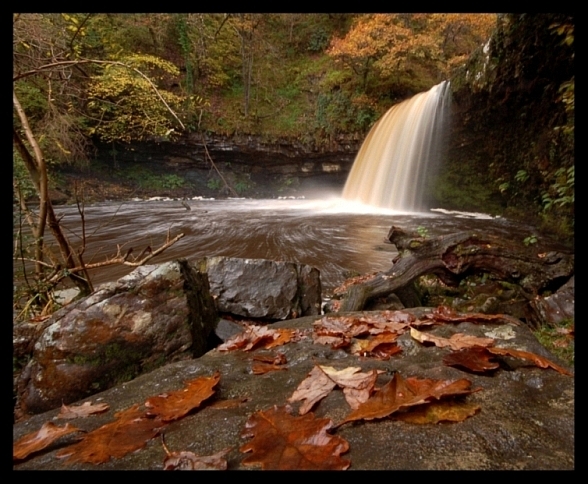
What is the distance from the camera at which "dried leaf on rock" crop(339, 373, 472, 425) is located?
0.87 meters

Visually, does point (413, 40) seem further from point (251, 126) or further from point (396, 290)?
point (396, 290)

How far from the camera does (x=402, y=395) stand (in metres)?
0.93

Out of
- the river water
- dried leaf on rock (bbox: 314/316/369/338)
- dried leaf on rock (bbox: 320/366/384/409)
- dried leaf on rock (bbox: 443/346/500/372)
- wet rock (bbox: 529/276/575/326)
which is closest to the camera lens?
dried leaf on rock (bbox: 320/366/384/409)

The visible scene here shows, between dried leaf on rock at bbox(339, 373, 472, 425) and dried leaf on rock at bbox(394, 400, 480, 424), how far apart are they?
0.07 feet

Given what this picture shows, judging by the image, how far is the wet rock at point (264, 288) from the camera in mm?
3469

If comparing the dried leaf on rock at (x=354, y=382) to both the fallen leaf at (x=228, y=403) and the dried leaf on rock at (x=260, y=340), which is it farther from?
the dried leaf on rock at (x=260, y=340)

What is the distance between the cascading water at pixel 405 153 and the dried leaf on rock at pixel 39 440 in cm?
1225

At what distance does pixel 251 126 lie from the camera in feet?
59.6

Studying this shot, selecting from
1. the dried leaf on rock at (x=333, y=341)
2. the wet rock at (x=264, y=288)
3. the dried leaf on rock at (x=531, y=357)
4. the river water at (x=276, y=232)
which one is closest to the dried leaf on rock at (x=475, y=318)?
the dried leaf on rock at (x=531, y=357)

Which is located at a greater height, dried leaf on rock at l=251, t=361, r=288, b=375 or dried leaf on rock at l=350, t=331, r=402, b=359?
dried leaf on rock at l=350, t=331, r=402, b=359

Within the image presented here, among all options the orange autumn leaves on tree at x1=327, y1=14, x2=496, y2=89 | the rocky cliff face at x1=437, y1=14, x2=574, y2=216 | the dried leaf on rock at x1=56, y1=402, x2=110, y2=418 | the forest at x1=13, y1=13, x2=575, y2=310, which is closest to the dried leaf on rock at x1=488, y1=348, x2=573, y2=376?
the dried leaf on rock at x1=56, y1=402, x2=110, y2=418

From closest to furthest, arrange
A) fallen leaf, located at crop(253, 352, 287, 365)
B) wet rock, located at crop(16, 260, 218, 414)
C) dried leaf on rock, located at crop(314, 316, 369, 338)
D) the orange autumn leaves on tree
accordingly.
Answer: fallen leaf, located at crop(253, 352, 287, 365), dried leaf on rock, located at crop(314, 316, 369, 338), wet rock, located at crop(16, 260, 218, 414), the orange autumn leaves on tree

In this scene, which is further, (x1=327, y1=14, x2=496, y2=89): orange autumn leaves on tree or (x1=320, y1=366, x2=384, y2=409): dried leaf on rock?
(x1=327, y1=14, x2=496, y2=89): orange autumn leaves on tree

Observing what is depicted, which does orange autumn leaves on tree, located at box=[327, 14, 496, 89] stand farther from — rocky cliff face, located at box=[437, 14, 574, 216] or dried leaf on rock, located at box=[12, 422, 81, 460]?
dried leaf on rock, located at box=[12, 422, 81, 460]
